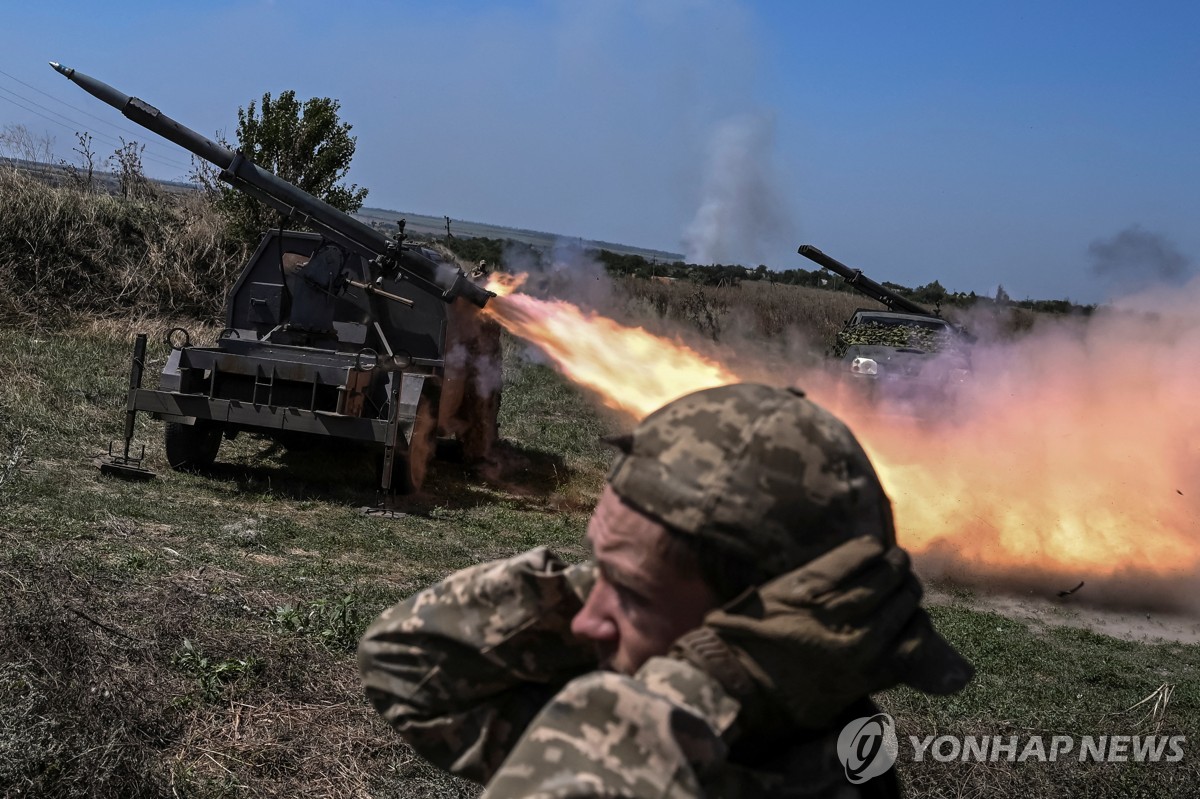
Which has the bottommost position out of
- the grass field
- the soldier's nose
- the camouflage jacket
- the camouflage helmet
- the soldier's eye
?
the grass field

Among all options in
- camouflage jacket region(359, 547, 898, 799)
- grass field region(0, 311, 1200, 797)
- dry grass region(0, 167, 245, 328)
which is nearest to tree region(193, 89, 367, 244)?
dry grass region(0, 167, 245, 328)

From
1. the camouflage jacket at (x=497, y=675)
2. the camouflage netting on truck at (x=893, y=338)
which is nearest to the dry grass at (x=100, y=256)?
the camouflage netting on truck at (x=893, y=338)

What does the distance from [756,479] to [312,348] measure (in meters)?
10.3

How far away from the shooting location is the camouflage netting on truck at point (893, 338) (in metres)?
14.2

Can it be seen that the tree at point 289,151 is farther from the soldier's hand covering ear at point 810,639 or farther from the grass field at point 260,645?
the soldier's hand covering ear at point 810,639

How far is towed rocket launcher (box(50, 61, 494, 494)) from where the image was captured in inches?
404

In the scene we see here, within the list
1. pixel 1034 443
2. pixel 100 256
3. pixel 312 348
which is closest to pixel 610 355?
pixel 312 348

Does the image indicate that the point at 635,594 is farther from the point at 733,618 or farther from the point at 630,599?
the point at 733,618

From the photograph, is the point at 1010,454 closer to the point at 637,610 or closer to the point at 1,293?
the point at 637,610

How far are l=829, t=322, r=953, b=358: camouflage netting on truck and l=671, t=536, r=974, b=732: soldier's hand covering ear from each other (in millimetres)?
13039

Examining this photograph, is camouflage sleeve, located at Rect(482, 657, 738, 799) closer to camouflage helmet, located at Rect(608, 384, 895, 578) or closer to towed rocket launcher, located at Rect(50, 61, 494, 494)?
camouflage helmet, located at Rect(608, 384, 895, 578)

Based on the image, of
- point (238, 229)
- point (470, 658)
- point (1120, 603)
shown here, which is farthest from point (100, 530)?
point (238, 229)

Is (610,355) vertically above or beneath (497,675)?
above

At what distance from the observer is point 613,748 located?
46.7 inches
